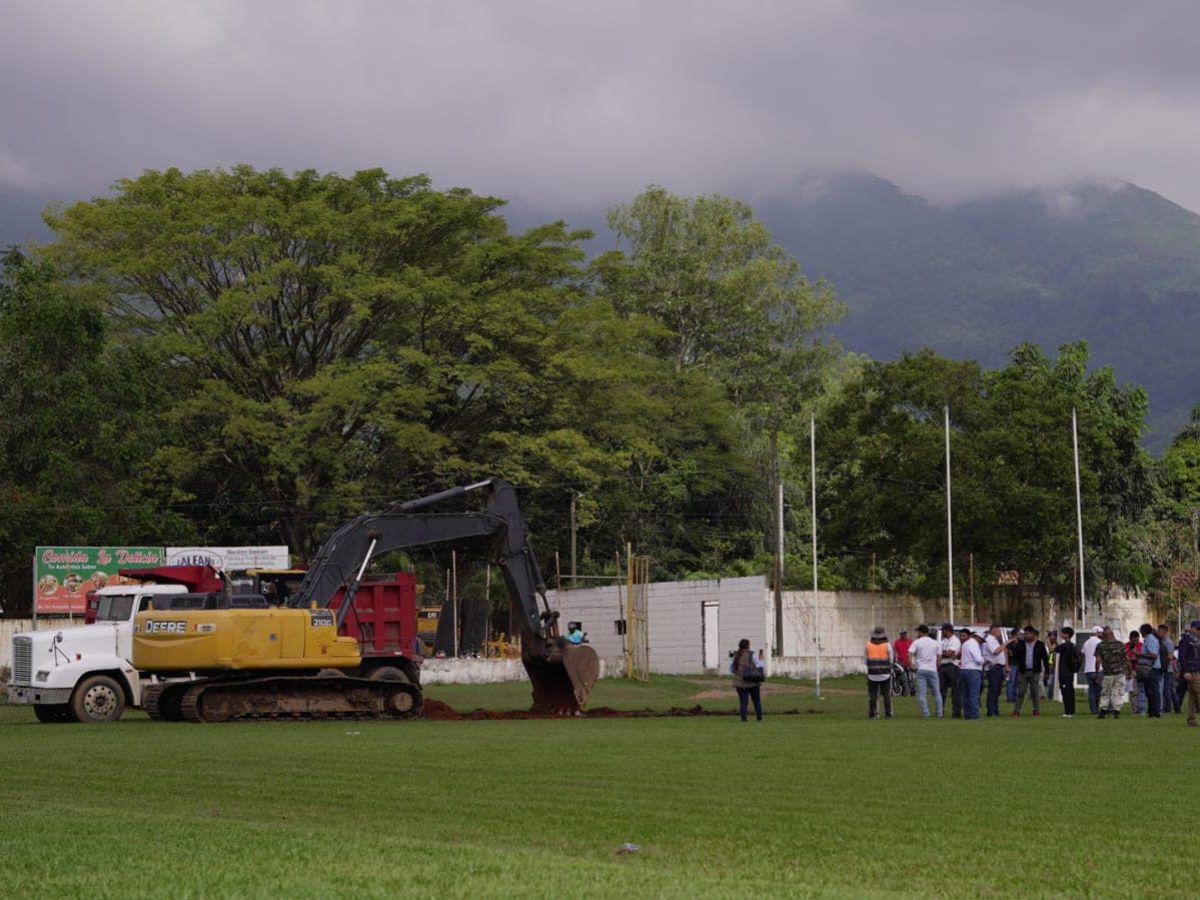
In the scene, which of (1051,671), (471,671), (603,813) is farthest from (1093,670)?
(603,813)

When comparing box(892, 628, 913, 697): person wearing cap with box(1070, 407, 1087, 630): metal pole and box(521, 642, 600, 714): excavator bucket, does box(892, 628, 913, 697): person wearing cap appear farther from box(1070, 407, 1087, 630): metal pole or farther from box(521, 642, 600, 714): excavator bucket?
box(1070, 407, 1087, 630): metal pole

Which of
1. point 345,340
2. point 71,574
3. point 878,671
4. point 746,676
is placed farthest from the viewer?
point 345,340

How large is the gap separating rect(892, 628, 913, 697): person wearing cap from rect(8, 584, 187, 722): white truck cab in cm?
1754

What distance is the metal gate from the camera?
2016 inches

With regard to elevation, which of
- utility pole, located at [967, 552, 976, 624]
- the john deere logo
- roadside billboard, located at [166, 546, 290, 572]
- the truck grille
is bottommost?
the truck grille

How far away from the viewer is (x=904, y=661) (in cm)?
4175

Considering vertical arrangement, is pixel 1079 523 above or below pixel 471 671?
above

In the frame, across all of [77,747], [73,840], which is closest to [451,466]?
[77,747]

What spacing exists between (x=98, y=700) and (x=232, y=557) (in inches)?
720

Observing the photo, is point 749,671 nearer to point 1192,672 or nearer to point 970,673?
point 970,673

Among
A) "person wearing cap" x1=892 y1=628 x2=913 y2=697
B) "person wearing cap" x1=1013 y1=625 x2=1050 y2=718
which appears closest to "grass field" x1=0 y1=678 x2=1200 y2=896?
"person wearing cap" x1=1013 y1=625 x2=1050 y2=718

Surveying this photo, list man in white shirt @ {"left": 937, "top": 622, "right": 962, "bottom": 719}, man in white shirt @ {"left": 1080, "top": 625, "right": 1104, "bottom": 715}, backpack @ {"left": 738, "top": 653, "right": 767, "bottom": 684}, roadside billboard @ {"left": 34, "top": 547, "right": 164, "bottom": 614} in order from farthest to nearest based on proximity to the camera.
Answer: roadside billboard @ {"left": 34, "top": 547, "right": 164, "bottom": 614} → man in white shirt @ {"left": 1080, "top": 625, "right": 1104, "bottom": 715} → man in white shirt @ {"left": 937, "top": 622, "right": 962, "bottom": 719} → backpack @ {"left": 738, "top": 653, "right": 767, "bottom": 684}

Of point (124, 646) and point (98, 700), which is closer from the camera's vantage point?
point (98, 700)

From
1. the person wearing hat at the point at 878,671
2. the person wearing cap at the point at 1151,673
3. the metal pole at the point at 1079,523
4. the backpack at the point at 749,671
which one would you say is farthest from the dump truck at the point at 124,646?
the metal pole at the point at 1079,523
